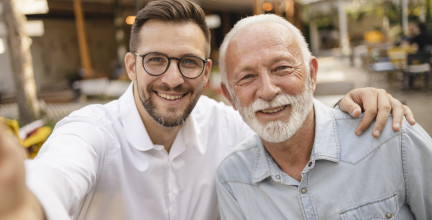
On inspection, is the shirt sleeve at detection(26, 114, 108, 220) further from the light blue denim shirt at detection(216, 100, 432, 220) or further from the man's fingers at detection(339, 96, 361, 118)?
the man's fingers at detection(339, 96, 361, 118)

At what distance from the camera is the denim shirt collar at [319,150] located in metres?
1.59

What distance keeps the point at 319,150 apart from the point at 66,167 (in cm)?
109

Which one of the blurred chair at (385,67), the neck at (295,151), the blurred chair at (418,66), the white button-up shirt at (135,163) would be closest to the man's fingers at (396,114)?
the neck at (295,151)

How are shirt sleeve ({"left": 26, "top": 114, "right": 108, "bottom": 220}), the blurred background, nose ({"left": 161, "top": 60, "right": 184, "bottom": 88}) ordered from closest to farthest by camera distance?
shirt sleeve ({"left": 26, "top": 114, "right": 108, "bottom": 220})
nose ({"left": 161, "top": 60, "right": 184, "bottom": 88})
the blurred background

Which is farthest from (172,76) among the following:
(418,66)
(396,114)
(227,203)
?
(418,66)

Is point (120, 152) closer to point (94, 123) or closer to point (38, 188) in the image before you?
point (94, 123)

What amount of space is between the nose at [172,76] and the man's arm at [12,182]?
114 cm

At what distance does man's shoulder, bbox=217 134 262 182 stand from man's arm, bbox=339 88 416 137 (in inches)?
20.0

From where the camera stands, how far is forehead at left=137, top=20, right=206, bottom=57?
6.16 feet

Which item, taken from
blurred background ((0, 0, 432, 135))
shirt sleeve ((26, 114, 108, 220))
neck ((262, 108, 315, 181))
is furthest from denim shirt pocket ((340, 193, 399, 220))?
blurred background ((0, 0, 432, 135))

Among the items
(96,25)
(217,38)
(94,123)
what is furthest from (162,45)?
(217,38)

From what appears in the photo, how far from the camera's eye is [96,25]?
18.2 m

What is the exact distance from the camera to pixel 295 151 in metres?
1.69

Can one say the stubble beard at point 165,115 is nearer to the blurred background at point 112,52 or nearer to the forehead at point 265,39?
the forehead at point 265,39
